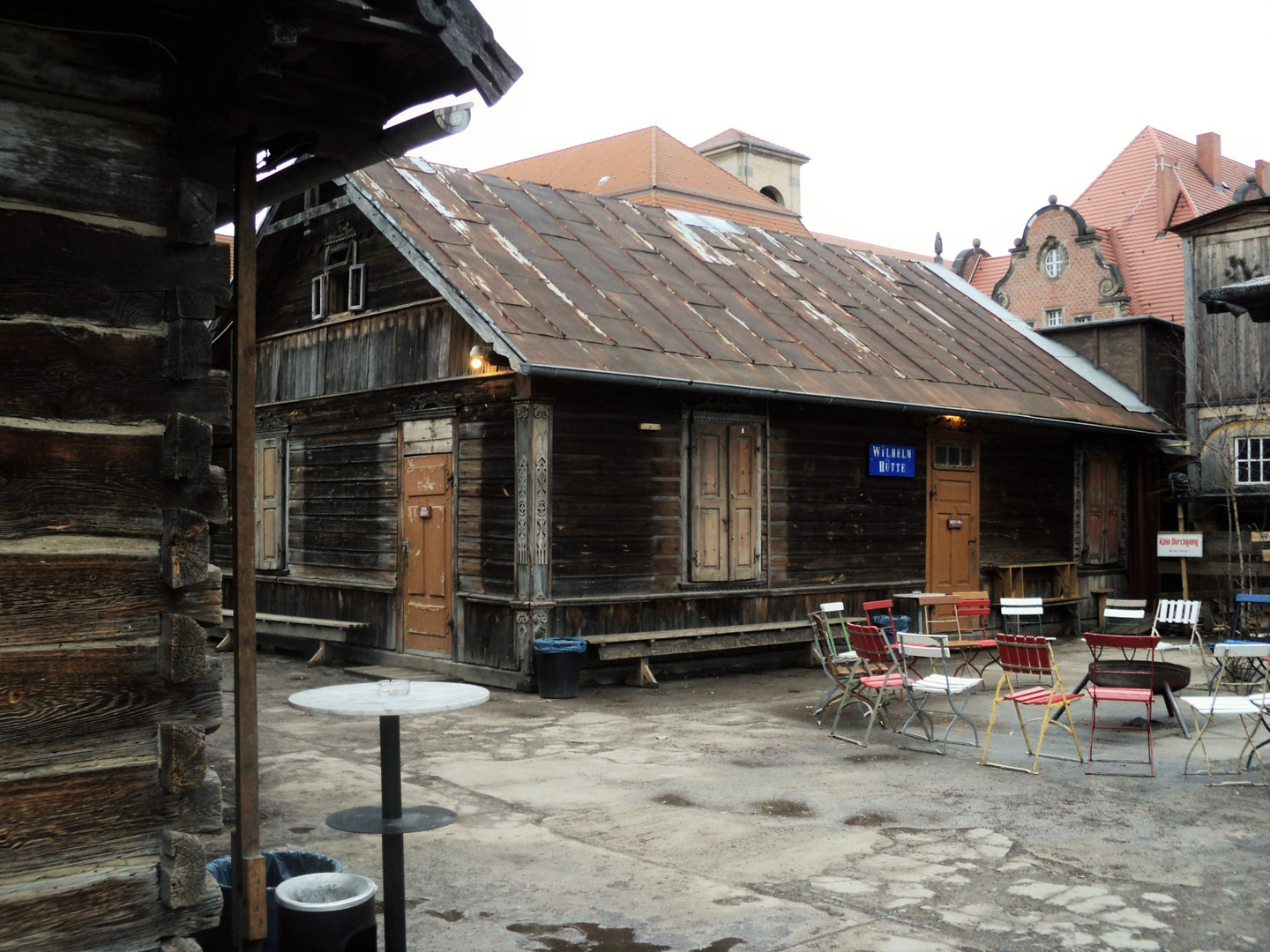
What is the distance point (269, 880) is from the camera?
177 inches

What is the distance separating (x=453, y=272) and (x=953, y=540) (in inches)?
303

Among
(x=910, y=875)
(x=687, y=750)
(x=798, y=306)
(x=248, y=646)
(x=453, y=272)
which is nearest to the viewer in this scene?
(x=248, y=646)

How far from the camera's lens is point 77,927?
3.56 m

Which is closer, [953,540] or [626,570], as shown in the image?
[626,570]

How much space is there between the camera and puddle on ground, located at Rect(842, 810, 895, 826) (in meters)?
6.59

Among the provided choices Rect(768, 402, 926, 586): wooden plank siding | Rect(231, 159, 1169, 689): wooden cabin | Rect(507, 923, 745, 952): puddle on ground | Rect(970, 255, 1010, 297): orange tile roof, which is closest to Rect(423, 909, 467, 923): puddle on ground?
Rect(507, 923, 745, 952): puddle on ground

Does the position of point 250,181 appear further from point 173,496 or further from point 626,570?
point 626,570

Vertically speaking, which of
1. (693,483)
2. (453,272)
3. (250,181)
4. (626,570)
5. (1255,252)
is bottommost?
(626,570)

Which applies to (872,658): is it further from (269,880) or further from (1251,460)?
(1251,460)

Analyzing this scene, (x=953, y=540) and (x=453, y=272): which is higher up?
(x=453, y=272)

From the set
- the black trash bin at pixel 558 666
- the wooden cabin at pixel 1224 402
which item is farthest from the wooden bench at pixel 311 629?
the wooden cabin at pixel 1224 402

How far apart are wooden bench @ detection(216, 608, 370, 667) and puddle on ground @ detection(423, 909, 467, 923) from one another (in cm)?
836

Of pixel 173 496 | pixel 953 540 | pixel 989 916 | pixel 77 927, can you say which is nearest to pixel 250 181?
pixel 173 496

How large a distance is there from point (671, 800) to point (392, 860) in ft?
9.88
